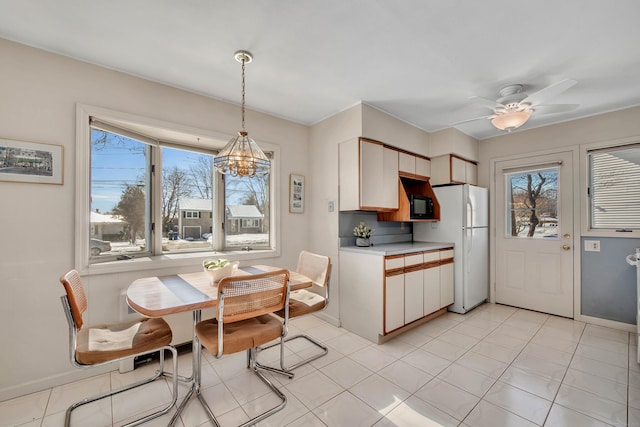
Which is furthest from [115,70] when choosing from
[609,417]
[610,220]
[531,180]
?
[610,220]

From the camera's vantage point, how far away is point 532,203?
3.79 m

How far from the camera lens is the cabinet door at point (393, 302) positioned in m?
2.77

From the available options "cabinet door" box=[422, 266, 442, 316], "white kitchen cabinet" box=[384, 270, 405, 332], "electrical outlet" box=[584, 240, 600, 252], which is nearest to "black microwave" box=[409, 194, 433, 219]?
"cabinet door" box=[422, 266, 442, 316]

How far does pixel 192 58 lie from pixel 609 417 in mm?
3811

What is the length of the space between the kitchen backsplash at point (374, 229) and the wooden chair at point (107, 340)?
204 cm

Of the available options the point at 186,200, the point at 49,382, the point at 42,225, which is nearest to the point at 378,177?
the point at 186,200

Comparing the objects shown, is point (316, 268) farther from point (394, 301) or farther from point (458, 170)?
point (458, 170)

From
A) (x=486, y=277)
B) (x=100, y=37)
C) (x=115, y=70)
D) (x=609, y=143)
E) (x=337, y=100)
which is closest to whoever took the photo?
(x=100, y=37)

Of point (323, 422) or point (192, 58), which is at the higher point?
point (192, 58)

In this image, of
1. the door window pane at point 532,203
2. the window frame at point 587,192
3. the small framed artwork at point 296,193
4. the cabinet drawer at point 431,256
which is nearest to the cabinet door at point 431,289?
the cabinet drawer at point 431,256

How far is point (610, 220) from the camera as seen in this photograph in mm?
3213

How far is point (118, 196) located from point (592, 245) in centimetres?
522

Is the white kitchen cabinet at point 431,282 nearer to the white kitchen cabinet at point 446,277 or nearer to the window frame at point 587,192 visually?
the white kitchen cabinet at point 446,277

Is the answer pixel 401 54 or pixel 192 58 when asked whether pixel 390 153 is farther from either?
pixel 192 58
